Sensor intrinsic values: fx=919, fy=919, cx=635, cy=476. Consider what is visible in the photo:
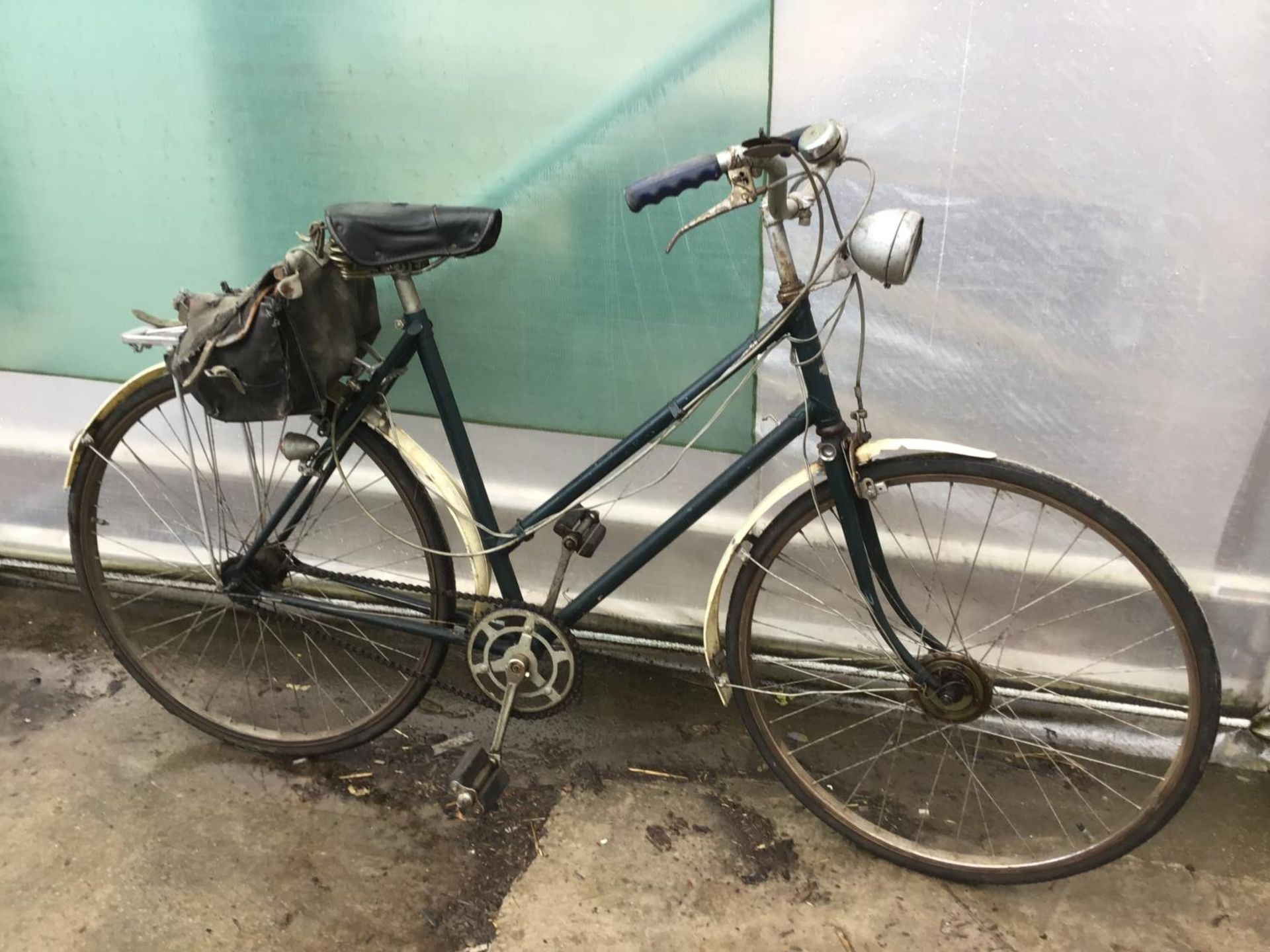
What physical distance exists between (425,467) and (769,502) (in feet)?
2.57

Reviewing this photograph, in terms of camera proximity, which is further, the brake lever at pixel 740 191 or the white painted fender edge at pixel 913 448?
the white painted fender edge at pixel 913 448

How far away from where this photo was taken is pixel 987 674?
6.98 feet

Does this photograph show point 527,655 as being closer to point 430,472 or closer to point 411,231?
point 430,472

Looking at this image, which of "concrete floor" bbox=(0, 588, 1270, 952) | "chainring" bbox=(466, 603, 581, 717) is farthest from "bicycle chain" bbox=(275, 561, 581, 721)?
"concrete floor" bbox=(0, 588, 1270, 952)

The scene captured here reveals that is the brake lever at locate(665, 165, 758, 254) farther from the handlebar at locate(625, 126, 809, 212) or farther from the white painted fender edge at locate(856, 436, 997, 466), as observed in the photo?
the white painted fender edge at locate(856, 436, 997, 466)

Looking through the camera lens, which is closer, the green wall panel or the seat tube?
the seat tube

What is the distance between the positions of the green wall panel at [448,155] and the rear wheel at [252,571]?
44 cm

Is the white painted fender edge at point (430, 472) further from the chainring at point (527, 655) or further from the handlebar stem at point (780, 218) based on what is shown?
the handlebar stem at point (780, 218)

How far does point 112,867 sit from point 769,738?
5.11 feet

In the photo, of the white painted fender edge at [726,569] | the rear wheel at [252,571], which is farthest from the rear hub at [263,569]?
the white painted fender edge at [726,569]

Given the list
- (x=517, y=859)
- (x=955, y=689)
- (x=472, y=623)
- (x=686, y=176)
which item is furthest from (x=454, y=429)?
(x=955, y=689)

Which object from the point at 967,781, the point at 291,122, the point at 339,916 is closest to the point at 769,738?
the point at 967,781

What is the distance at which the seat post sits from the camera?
1992 millimetres

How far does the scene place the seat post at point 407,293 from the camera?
6.54 feet
